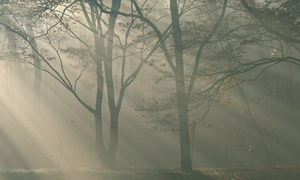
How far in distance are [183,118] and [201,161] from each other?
863cm

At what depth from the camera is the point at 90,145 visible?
19812 mm

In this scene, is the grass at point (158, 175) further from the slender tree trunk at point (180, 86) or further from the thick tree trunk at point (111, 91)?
the thick tree trunk at point (111, 91)

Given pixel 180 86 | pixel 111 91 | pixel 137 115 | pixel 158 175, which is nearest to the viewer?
pixel 158 175

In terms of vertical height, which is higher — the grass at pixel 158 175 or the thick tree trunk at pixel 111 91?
the thick tree trunk at pixel 111 91

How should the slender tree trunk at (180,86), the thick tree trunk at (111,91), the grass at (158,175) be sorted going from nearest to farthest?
the grass at (158,175) < the slender tree trunk at (180,86) < the thick tree trunk at (111,91)

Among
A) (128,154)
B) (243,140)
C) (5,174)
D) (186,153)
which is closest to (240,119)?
(243,140)

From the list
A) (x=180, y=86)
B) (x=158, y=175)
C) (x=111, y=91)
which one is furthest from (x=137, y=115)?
(x=158, y=175)

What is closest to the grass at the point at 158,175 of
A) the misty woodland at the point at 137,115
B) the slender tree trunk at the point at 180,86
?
the slender tree trunk at the point at 180,86

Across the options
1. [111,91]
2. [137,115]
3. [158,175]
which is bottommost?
[137,115]

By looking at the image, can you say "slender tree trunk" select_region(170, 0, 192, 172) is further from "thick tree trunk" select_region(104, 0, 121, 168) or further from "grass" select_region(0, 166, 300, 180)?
"thick tree trunk" select_region(104, 0, 121, 168)

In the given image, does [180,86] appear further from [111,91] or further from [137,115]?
[137,115]

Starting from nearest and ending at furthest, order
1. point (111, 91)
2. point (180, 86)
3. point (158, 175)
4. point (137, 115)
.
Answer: point (158, 175) < point (180, 86) < point (111, 91) < point (137, 115)

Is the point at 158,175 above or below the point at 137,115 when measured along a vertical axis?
above

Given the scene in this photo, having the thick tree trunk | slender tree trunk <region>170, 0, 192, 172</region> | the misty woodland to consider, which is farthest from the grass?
the thick tree trunk
